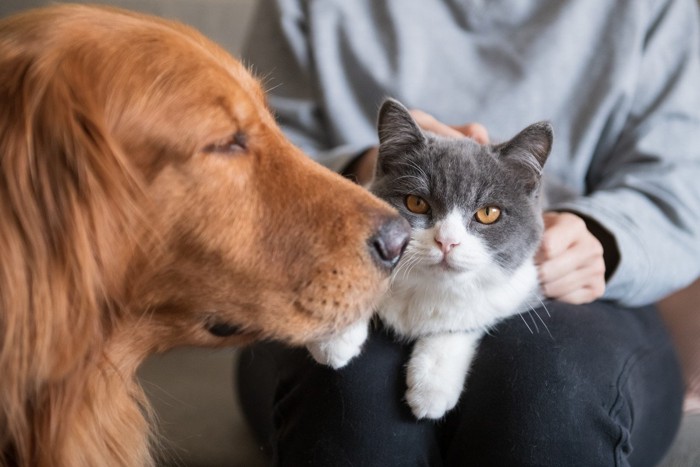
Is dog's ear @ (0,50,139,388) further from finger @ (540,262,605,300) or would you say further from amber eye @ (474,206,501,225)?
finger @ (540,262,605,300)

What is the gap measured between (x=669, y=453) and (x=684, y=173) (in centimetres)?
51

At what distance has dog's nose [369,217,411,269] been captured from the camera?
3.11 feet

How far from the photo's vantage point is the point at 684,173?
4.37 feet

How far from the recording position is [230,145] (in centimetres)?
93

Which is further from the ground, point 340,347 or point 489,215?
point 489,215

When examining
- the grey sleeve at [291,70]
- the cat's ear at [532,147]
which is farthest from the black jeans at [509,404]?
the grey sleeve at [291,70]

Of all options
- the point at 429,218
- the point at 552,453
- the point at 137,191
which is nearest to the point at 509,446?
the point at 552,453

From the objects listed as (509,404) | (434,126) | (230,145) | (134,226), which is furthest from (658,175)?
(134,226)

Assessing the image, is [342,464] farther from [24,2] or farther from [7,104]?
[24,2]

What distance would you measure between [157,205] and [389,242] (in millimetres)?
306

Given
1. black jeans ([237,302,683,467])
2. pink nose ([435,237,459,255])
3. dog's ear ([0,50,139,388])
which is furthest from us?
pink nose ([435,237,459,255])

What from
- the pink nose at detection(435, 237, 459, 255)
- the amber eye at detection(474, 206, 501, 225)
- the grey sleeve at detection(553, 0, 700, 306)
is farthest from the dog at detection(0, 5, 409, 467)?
the grey sleeve at detection(553, 0, 700, 306)

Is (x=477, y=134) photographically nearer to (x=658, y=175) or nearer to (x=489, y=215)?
(x=489, y=215)

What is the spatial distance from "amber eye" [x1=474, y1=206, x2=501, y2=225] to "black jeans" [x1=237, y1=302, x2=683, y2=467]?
0.17m
